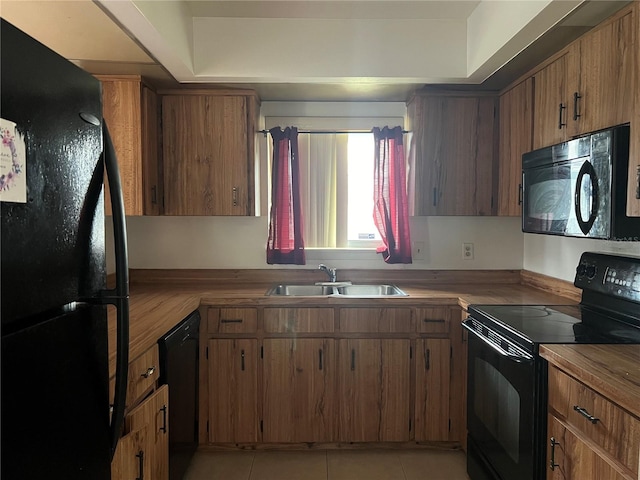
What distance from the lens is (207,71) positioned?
98.6 inches

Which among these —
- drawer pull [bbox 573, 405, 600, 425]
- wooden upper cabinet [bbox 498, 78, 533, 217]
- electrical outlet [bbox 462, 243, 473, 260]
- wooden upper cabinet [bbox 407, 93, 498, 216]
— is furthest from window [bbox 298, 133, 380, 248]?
drawer pull [bbox 573, 405, 600, 425]

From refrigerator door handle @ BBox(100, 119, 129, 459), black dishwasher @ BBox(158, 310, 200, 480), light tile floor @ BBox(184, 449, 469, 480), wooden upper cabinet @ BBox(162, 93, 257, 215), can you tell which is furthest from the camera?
wooden upper cabinet @ BBox(162, 93, 257, 215)

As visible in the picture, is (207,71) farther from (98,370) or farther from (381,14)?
(98,370)

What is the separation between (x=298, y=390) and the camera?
2.57 metres

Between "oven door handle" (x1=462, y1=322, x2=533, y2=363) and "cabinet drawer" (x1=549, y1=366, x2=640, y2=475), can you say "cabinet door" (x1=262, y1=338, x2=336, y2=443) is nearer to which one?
"oven door handle" (x1=462, y1=322, x2=533, y2=363)

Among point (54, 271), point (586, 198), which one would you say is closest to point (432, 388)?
point (586, 198)

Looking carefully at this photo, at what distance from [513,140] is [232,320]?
6.20ft

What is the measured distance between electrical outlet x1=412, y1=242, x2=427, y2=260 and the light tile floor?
120 centimetres

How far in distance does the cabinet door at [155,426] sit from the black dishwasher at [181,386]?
0.09 metres

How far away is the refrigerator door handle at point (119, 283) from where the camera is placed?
1.06m

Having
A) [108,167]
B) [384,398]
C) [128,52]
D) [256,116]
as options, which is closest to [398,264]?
[384,398]

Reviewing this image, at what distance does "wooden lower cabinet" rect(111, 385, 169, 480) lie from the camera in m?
1.45

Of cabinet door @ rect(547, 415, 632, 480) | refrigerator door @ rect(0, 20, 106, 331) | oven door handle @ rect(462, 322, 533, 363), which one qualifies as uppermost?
refrigerator door @ rect(0, 20, 106, 331)

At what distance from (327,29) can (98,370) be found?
2.13 meters
